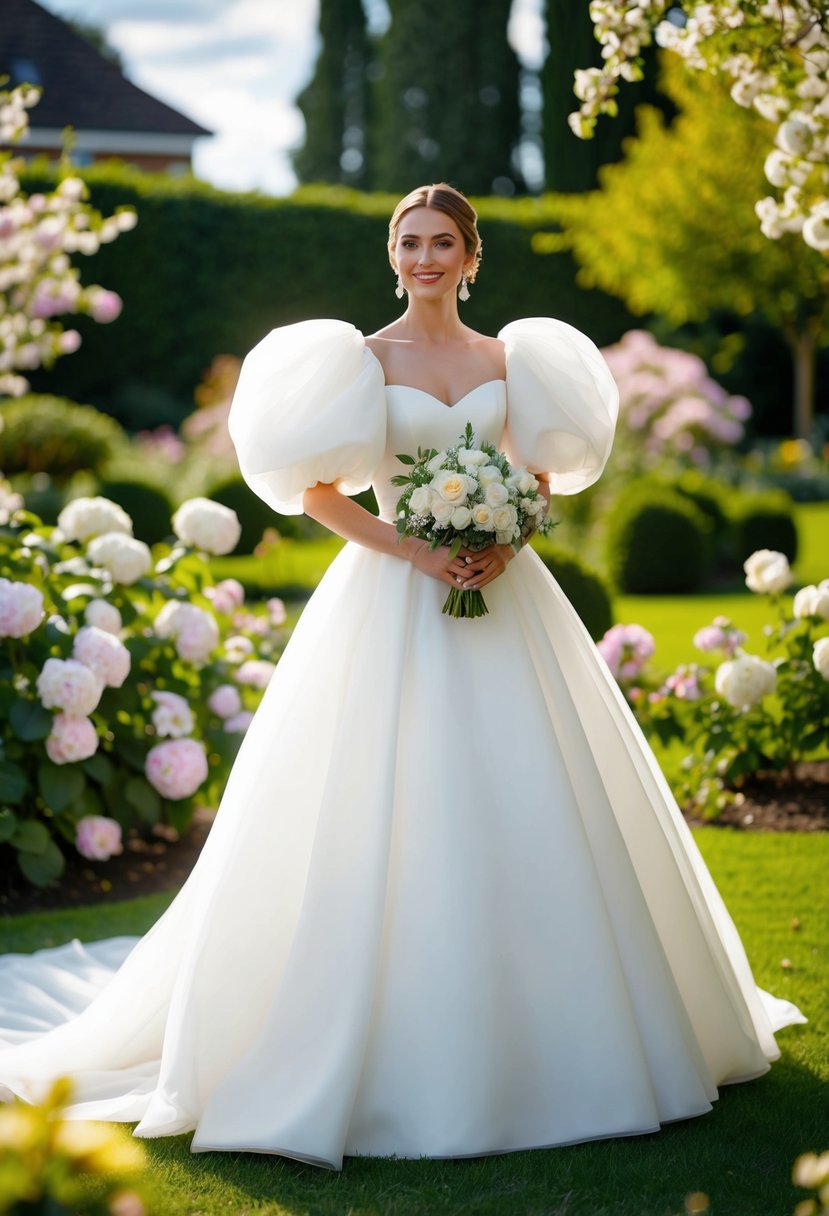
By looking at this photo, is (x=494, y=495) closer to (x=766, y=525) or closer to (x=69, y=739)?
(x=69, y=739)

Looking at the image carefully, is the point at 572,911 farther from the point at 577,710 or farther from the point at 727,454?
the point at 727,454

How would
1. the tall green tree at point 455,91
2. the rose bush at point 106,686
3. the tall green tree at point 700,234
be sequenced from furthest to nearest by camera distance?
the tall green tree at point 455,91, the tall green tree at point 700,234, the rose bush at point 106,686

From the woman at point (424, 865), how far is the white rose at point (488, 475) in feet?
0.66

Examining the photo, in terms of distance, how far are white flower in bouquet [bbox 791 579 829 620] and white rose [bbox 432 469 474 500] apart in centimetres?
253

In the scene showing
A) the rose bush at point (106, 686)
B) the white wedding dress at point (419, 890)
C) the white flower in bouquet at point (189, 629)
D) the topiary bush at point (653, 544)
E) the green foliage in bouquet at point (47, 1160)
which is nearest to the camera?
the green foliage in bouquet at point (47, 1160)

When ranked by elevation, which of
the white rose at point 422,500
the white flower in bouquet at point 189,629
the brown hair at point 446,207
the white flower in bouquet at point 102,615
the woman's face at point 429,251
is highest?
the brown hair at point 446,207

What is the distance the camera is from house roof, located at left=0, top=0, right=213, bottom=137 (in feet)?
95.6

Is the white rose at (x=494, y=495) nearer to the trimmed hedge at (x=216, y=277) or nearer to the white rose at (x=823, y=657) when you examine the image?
the white rose at (x=823, y=657)

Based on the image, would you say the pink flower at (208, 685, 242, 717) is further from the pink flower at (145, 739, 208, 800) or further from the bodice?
the bodice

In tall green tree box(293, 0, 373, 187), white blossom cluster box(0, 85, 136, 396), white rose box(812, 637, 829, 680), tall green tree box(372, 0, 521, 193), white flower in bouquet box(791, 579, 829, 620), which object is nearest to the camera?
white rose box(812, 637, 829, 680)

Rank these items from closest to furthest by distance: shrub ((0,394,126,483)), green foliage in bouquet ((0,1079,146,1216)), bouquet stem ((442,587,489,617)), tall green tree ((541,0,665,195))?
green foliage in bouquet ((0,1079,146,1216)) < bouquet stem ((442,587,489,617)) < shrub ((0,394,126,483)) < tall green tree ((541,0,665,195))

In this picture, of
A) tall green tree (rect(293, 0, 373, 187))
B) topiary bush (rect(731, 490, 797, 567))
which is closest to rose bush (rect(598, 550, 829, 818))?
topiary bush (rect(731, 490, 797, 567))

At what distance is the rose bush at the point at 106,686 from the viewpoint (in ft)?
17.2

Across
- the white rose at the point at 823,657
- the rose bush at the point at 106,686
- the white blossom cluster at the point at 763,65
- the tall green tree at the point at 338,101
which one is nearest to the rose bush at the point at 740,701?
the white rose at the point at 823,657
